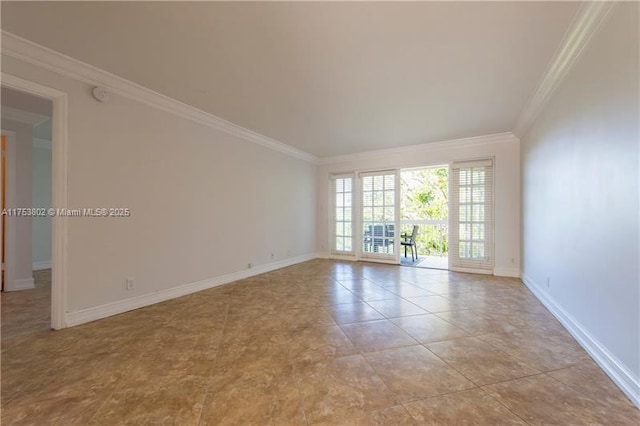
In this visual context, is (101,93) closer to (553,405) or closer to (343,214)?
(553,405)

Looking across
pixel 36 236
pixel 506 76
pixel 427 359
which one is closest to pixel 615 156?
pixel 506 76

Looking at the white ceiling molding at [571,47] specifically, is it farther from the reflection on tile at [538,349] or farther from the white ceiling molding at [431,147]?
the reflection on tile at [538,349]

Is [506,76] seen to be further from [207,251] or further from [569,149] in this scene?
[207,251]

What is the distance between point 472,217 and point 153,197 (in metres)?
5.26

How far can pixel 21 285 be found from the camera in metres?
3.88

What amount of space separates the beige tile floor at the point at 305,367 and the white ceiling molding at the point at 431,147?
2944 mm

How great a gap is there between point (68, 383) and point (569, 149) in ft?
14.5

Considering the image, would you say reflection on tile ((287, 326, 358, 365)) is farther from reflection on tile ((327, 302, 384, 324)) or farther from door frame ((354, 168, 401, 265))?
door frame ((354, 168, 401, 265))

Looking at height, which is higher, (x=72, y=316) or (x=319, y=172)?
(x=319, y=172)

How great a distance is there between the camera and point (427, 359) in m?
2.02

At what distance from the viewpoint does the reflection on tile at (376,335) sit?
225cm

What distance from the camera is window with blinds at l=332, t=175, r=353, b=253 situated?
6430 millimetres

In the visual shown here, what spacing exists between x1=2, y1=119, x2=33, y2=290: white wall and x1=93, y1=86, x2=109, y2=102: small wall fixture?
228 centimetres

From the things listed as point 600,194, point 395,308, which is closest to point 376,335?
point 395,308
